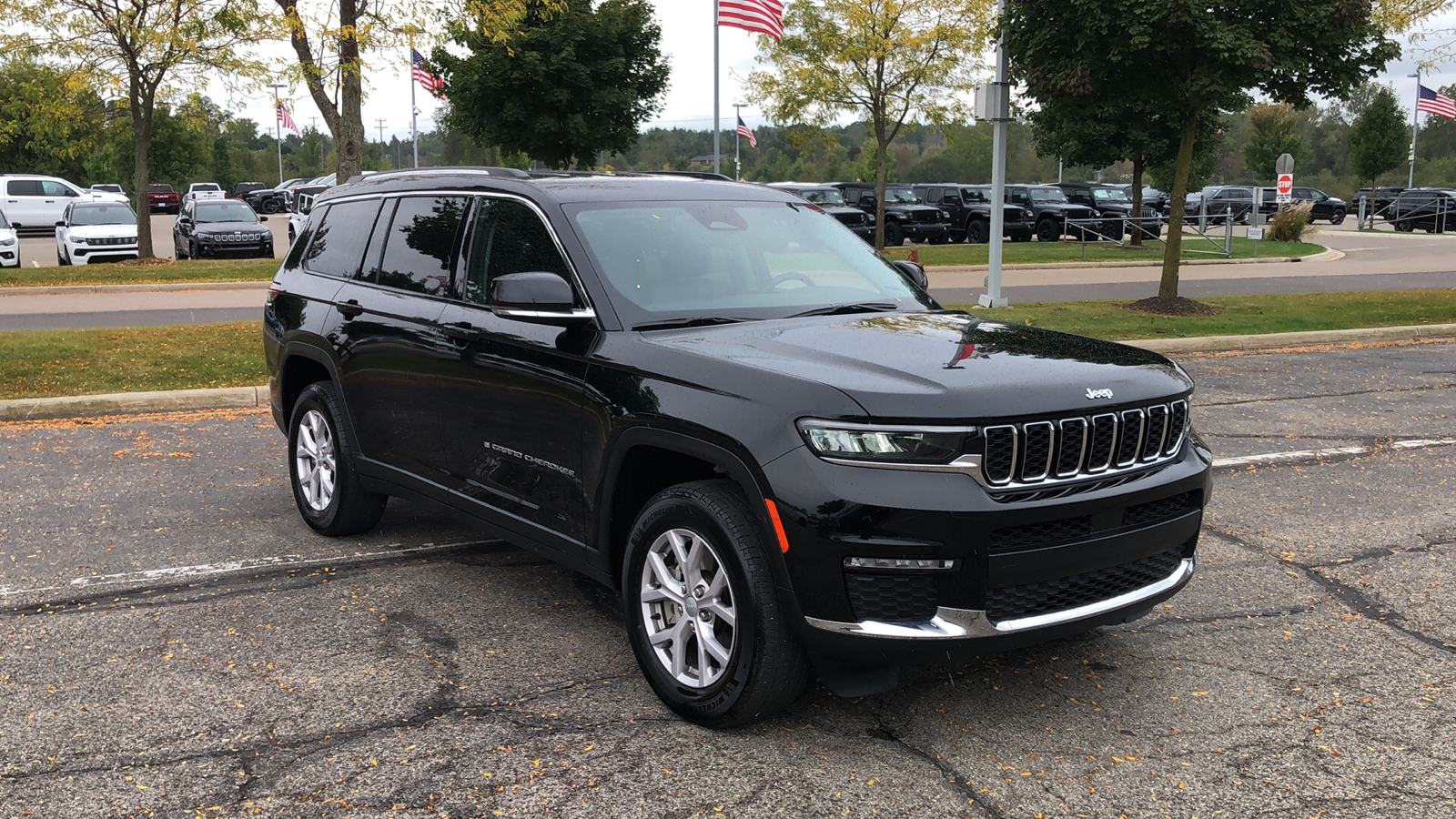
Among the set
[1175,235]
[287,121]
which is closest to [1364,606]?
[1175,235]

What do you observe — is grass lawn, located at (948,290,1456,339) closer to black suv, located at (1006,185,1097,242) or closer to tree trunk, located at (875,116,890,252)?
tree trunk, located at (875,116,890,252)

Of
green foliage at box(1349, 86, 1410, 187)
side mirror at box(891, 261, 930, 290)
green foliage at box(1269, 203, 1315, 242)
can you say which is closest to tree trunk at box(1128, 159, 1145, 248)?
green foliage at box(1269, 203, 1315, 242)

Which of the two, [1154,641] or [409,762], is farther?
[1154,641]

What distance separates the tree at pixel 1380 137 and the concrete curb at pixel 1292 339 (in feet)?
138

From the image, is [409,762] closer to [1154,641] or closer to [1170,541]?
[1170,541]

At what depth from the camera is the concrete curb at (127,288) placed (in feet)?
64.3

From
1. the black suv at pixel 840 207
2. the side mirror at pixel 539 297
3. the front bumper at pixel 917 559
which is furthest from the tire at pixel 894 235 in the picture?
the front bumper at pixel 917 559

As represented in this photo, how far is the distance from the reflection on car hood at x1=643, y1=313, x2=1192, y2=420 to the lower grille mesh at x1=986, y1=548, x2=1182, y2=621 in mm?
519

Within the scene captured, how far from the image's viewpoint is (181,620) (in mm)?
4930

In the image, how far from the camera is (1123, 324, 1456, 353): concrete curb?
13406 millimetres

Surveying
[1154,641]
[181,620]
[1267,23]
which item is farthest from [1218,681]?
[1267,23]

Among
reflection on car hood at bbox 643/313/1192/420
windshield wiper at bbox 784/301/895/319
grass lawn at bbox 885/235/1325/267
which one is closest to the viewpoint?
reflection on car hood at bbox 643/313/1192/420

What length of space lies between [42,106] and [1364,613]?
81.9 ft

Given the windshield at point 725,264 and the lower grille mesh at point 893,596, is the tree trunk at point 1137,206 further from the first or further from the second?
the lower grille mesh at point 893,596
